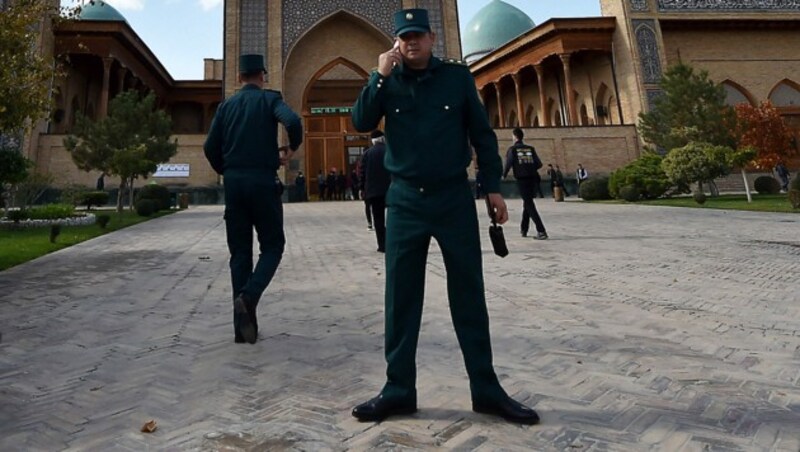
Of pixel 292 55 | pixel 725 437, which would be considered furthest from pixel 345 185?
pixel 725 437

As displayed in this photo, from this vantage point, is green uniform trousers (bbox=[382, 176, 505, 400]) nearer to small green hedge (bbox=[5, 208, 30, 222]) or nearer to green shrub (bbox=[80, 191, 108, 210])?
small green hedge (bbox=[5, 208, 30, 222])

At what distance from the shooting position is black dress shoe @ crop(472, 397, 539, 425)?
1776 mm

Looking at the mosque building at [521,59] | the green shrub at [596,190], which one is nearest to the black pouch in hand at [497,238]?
the green shrub at [596,190]

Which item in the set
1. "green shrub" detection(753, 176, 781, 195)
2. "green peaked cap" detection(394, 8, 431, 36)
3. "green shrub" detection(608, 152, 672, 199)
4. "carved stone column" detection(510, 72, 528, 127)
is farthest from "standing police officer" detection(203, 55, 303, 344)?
"carved stone column" detection(510, 72, 528, 127)

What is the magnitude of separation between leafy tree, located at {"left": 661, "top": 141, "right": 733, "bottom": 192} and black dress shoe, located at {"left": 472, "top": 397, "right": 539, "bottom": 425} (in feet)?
53.8

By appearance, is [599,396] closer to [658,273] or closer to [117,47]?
[658,273]

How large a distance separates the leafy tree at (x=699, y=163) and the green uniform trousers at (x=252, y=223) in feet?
53.0

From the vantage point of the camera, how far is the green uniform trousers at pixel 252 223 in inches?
113

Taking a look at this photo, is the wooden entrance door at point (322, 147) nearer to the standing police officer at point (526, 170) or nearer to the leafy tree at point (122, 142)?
the leafy tree at point (122, 142)

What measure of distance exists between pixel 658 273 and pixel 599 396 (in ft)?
10.5

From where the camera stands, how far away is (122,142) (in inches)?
593

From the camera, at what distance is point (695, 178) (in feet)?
50.2

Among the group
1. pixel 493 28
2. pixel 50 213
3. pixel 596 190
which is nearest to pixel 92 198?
pixel 50 213

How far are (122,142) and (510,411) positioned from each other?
1675 centimetres
